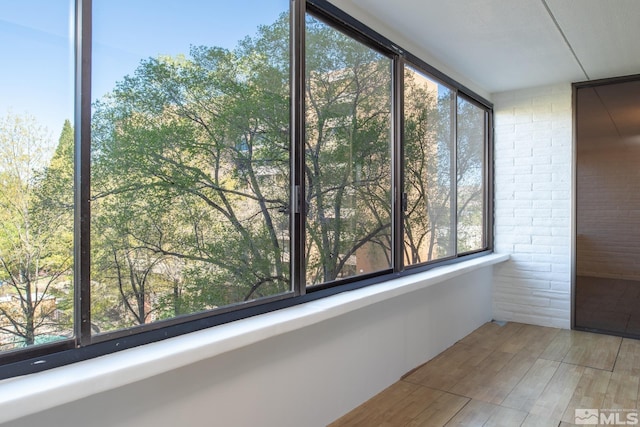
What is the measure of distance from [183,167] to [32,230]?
1.79ft

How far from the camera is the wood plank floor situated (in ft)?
7.80

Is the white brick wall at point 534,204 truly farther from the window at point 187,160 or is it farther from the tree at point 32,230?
the tree at point 32,230

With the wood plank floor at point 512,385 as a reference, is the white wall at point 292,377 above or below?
above

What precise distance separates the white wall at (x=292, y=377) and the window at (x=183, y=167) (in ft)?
0.59

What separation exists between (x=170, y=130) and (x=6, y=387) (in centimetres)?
93

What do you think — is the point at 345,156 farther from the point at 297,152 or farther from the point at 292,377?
the point at 292,377

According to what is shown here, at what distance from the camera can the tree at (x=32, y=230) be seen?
119cm

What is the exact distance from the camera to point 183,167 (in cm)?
161

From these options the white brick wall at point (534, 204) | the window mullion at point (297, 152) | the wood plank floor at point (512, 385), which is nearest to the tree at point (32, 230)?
the window mullion at point (297, 152)

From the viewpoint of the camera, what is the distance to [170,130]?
1.57 m

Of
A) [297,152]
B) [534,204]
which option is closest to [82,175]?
[297,152]

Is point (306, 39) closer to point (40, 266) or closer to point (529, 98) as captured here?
point (40, 266)

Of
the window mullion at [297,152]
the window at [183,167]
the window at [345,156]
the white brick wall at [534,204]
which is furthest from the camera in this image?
the white brick wall at [534,204]

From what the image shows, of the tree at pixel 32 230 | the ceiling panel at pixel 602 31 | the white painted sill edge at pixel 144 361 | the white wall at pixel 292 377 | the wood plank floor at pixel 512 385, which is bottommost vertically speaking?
the wood plank floor at pixel 512 385
